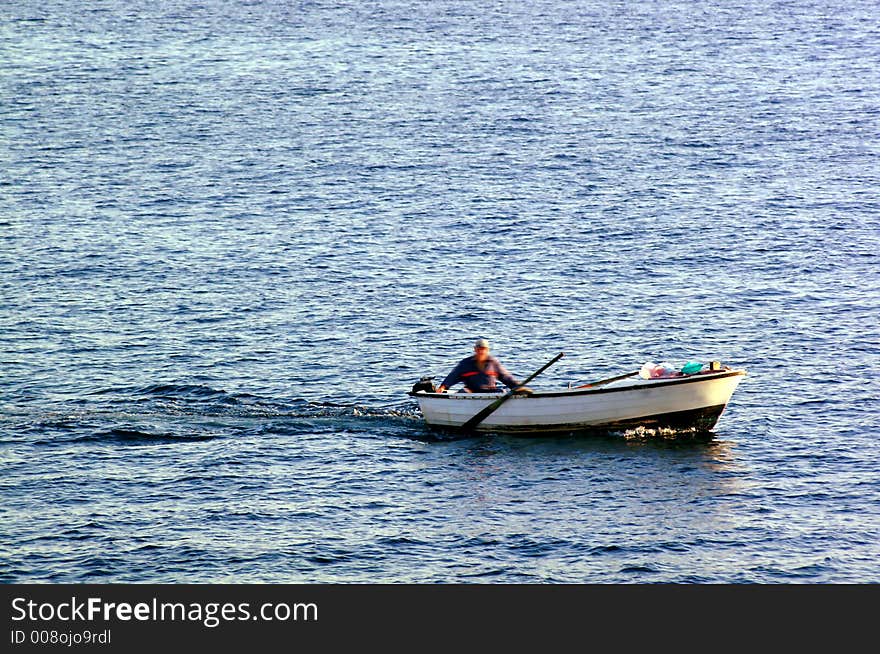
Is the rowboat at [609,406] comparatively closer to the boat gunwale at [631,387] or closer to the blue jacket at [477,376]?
the boat gunwale at [631,387]

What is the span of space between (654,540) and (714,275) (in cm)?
2642

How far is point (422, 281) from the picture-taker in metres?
58.8

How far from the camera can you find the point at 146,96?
94438 millimetres

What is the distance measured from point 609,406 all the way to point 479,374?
3867 millimetres

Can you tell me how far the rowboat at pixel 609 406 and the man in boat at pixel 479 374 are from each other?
561 millimetres

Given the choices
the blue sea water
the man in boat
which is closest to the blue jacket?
the man in boat

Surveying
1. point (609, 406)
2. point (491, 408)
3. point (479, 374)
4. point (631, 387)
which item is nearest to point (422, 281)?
point (479, 374)

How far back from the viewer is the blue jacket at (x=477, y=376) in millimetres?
41094

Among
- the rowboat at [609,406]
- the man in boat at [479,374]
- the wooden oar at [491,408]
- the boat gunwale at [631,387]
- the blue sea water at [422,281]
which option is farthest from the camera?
the man in boat at [479,374]

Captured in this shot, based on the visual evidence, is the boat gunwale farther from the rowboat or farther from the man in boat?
the man in boat

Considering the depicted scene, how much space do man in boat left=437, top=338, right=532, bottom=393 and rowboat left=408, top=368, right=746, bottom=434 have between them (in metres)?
0.56

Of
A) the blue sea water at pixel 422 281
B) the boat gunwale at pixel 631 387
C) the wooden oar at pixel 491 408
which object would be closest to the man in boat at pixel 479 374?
the wooden oar at pixel 491 408

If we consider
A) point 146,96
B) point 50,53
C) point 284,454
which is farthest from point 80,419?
point 50,53

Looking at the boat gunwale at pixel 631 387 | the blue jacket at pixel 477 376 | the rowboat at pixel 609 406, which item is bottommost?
the rowboat at pixel 609 406
